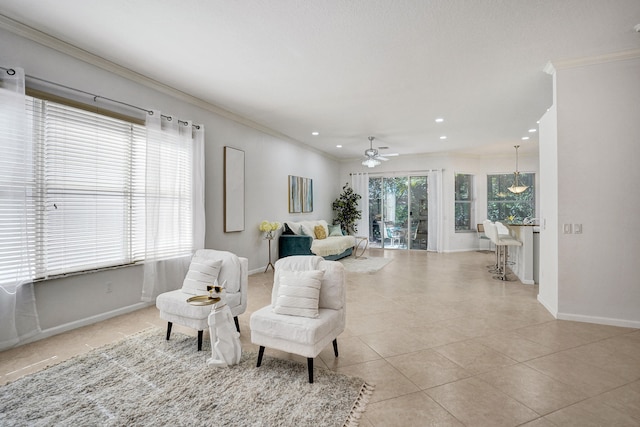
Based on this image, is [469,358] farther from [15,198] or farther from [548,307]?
[15,198]

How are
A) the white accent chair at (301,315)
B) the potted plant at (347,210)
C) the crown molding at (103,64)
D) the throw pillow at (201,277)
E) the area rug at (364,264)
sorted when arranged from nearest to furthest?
the white accent chair at (301,315) < the crown molding at (103,64) < the throw pillow at (201,277) < the area rug at (364,264) < the potted plant at (347,210)

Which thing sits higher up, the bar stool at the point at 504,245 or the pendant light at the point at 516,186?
the pendant light at the point at 516,186

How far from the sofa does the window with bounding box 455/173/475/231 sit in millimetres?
3557

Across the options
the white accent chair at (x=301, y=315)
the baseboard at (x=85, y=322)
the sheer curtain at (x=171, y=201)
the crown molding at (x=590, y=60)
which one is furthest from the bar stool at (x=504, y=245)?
the baseboard at (x=85, y=322)

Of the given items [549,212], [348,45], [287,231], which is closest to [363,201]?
[287,231]

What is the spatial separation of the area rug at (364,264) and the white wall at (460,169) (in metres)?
2.55

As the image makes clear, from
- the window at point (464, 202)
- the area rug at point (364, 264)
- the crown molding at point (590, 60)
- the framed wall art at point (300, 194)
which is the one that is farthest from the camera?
the window at point (464, 202)

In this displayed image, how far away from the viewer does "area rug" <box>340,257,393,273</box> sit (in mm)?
6176

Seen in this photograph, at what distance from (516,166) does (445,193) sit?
216 centimetres

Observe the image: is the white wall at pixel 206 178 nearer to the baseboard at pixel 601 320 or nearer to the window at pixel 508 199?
the baseboard at pixel 601 320

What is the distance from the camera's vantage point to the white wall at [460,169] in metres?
8.58

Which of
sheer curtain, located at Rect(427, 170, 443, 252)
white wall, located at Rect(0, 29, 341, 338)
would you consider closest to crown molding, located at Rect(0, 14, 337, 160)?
white wall, located at Rect(0, 29, 341, 338)

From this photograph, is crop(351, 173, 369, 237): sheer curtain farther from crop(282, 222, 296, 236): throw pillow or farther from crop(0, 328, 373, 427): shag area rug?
crop(0, 328, 373, 427): shag area rug

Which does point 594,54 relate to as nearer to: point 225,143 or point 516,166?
point 225,143
